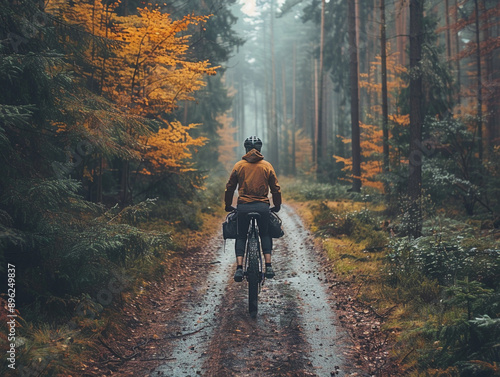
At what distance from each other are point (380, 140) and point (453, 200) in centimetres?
504

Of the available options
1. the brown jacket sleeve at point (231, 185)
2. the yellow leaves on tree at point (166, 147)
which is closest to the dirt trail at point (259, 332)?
the brown jacket sleeve at point (231, 185)

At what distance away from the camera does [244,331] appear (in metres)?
5.96

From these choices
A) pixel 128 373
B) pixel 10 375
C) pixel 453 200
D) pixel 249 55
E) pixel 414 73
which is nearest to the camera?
pixel 10 375

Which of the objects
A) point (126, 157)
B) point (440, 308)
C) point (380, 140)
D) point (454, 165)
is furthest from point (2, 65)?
point (380, 140)

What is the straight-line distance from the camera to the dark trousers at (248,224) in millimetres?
6648

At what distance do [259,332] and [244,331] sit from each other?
23 cm

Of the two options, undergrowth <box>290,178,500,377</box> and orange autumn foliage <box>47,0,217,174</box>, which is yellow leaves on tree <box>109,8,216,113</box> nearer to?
orange autumn foliage <box>47,0,217,174</box>

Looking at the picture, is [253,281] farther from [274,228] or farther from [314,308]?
[314,308]

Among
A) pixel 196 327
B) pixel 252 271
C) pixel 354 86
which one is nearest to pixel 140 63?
pixel 252 271

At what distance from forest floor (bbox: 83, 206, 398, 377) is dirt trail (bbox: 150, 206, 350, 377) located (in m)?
0.01

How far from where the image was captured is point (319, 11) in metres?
27.4

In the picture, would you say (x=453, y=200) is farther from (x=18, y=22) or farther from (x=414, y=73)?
(x=18, y=22)
